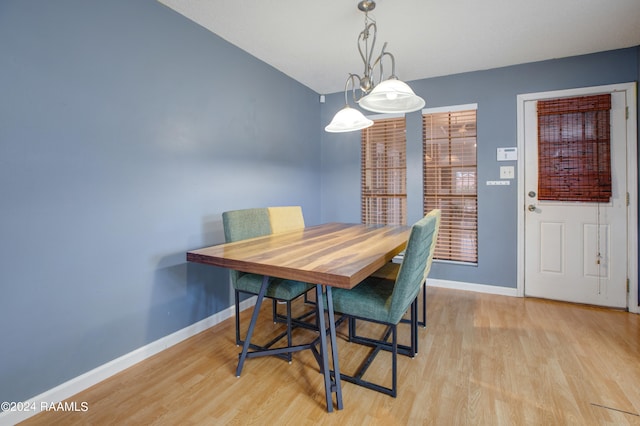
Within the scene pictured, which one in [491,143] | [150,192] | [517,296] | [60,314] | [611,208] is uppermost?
[491,143]

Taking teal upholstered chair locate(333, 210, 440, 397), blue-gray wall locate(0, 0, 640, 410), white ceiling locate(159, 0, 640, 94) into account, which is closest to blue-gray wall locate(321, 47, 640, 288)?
blue-gray wall locate(0, 0, 640, 410)

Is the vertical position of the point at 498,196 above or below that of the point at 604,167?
below

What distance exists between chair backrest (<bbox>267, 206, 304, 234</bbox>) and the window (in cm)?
162

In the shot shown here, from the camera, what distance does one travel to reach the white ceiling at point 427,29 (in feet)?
7.09

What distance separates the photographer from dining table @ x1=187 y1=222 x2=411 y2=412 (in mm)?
1376

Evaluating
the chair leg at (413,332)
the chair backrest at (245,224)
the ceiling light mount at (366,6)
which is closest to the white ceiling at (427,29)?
the ceiling light mount at (366,6)

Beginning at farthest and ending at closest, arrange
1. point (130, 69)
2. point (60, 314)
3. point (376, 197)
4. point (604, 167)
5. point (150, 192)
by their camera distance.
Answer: point (376, 197)
point (604, 167)
point (150, 192)
point (130, 69)
point (60, 314)

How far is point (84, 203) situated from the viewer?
1735 mm

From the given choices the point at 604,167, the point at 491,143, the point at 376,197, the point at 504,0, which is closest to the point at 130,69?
the point at 504,0

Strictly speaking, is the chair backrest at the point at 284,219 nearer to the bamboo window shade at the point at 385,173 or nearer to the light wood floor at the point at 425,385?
the light wood floor at the point at 425,385

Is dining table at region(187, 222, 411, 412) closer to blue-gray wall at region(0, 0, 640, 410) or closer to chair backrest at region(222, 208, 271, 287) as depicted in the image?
chair backrest at region(222, 208, 271, 287)

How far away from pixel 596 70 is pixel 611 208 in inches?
50.8

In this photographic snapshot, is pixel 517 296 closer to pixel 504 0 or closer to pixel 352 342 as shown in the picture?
pixel 352 342

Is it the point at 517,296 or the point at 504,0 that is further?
the point at 517,296
